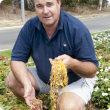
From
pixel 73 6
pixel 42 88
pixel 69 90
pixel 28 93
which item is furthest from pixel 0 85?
pixel 73 6

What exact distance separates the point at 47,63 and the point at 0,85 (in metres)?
1.42

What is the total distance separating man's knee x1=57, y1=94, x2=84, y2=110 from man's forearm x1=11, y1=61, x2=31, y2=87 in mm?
486

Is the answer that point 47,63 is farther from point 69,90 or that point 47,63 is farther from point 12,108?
point 12,108

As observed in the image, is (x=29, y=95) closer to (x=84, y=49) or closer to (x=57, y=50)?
(x=57, y=50)

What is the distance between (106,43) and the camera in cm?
549

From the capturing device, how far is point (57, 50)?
2.28 meters

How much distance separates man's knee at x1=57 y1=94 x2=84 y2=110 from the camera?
79.7 inches

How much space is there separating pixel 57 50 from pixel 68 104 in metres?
0.69

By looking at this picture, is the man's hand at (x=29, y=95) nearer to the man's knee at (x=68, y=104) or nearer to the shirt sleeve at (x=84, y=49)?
the man's knee at (x=68, y=104)

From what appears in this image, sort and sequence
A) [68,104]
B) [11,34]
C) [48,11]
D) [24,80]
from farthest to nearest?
[11,34] < [24,80] < [48,11] < [68,104]

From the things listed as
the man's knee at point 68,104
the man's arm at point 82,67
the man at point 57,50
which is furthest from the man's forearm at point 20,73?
the man's arm at point 82,67

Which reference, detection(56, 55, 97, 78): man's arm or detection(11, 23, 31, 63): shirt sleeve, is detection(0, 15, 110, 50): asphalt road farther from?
detection(56, 55, 97, 78): man's arm

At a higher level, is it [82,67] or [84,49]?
[84,49]

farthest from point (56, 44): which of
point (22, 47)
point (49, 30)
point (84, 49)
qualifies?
point (22, 47)
